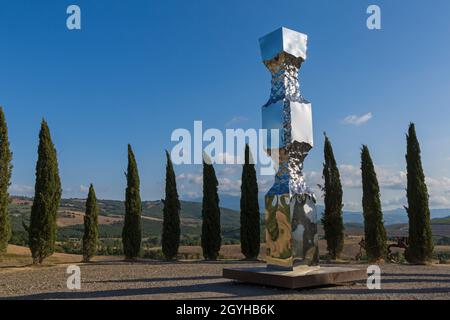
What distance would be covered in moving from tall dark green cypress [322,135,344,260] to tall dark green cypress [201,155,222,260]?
5127mm

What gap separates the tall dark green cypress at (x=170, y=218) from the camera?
780 inches

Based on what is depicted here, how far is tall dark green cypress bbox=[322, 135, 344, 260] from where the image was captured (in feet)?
61.0

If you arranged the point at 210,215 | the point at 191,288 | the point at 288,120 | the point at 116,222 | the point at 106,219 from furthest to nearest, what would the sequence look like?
the point at 106,219 < the point at 116,222 < the point at 210,215 < the point at 288,120 < the point at 191,288

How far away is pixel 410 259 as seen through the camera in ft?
55.5

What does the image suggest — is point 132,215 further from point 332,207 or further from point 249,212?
point 332,207

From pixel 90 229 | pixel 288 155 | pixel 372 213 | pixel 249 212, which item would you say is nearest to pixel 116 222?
pixel 90 229

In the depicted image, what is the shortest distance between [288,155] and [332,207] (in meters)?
9.84

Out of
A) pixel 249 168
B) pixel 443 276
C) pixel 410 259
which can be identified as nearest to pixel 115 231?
pixel 249 168

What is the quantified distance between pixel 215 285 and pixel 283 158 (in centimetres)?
353

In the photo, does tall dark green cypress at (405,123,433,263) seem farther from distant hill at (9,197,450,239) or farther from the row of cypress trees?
distant hill at (9,197,450,239)

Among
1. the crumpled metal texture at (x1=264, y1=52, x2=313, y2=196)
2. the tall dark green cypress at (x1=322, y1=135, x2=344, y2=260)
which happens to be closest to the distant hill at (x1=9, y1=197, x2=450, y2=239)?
the tall dark green cypress at (x1=322, y1=135, x2=344, y2=260)

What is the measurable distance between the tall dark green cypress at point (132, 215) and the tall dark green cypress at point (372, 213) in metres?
10.5

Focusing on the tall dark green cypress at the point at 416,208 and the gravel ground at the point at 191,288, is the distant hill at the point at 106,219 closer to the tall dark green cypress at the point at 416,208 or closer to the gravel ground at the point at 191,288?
the gravel ground at the point at 191,288

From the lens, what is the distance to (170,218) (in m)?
20.2
